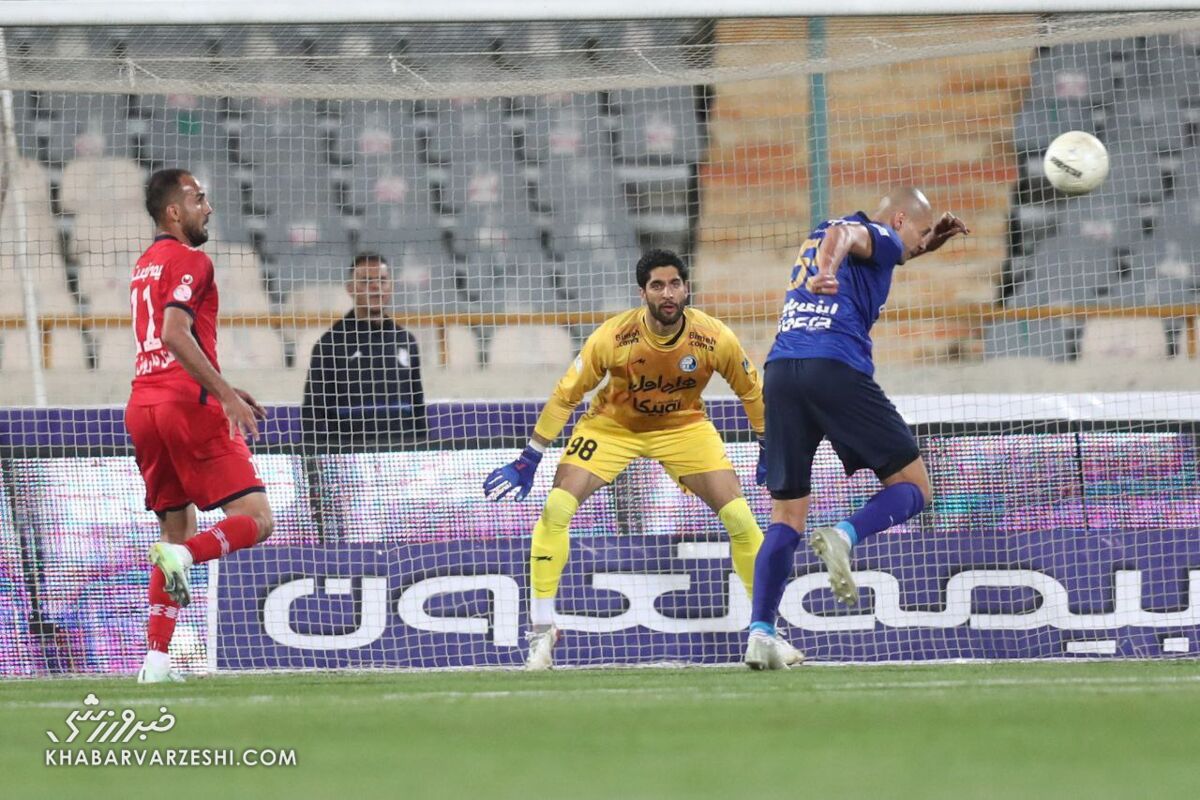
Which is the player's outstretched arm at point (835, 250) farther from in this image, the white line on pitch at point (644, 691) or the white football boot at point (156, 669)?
the white football boot at point (156, 669)

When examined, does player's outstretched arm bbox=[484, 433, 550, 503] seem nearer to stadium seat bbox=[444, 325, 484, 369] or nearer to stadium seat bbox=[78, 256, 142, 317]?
stadium seat bbox=[444, 325, 484, 369]

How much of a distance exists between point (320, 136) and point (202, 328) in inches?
251

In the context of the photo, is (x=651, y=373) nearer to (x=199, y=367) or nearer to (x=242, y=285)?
(x=199, y=367)

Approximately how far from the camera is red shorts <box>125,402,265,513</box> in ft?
20.7

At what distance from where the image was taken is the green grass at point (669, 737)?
3281 mm

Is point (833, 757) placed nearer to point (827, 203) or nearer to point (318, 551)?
point (318, 551)

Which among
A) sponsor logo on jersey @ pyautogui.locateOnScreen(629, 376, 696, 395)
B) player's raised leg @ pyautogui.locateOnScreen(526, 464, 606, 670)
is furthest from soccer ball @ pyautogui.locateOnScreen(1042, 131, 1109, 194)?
player's raised leg @ pyautogui.locateOnScreen(526, 464, 606, 670)

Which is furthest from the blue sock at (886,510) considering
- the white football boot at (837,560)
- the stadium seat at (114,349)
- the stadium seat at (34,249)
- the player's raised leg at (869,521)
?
the stadium seat at (114,349)

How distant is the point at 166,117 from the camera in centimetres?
1230

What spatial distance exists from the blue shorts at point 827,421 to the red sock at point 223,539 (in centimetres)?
208

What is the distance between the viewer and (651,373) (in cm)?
742

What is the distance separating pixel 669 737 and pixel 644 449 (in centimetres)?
357
